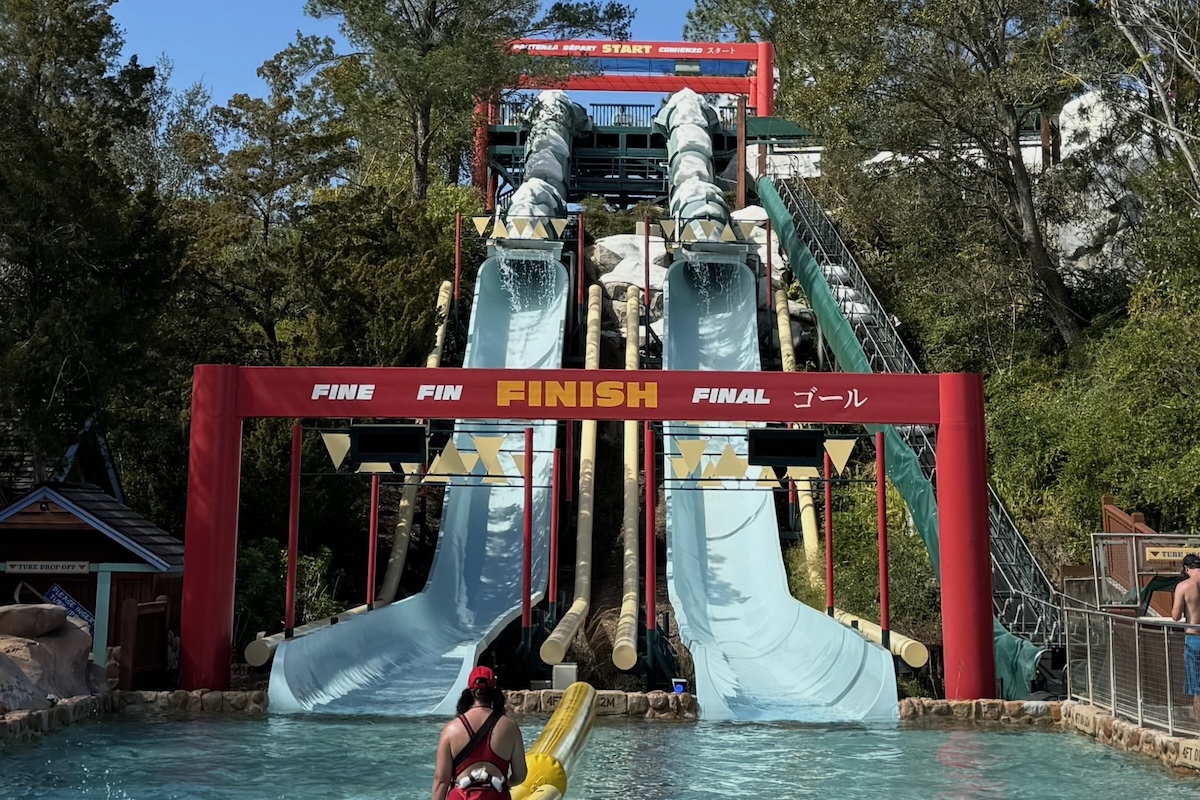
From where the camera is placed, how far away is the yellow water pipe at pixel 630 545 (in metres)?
12.9

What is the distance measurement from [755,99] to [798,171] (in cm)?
863

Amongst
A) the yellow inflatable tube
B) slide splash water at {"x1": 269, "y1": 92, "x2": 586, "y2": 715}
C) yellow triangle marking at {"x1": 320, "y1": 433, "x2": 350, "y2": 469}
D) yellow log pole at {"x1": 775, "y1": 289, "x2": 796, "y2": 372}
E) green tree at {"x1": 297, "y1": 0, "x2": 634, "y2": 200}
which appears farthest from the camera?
green tree at {"x1": 297, "y1": 0, "x2": 634, "y2": 200}

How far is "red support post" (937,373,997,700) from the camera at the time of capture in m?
12.6

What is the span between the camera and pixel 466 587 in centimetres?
1759

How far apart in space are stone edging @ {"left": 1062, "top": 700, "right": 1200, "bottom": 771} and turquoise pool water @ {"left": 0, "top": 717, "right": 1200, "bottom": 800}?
0.14 metres

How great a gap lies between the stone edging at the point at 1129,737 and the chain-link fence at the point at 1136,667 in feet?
0.32

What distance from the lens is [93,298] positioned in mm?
15695

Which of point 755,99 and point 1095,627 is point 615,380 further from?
point 755,99

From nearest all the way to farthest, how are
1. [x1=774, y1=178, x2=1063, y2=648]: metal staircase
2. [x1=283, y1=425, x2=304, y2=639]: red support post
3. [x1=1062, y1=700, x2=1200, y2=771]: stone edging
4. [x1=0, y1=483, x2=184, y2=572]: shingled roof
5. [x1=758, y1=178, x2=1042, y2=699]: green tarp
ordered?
1. [x1=1062, y1=700, x2=1200, y2=771]: stone edging
2. [x1=0, y1=483, x2=184, y2=572]: shingled roof
3. [x1=283, y1=425, x2=304, y2=639]: red support post
4. [x1=758, y1=178, x2=1042, y2=699]: green tarp
5. [x1=774, y1=178, x2=1063, y2=648]: metal staircase

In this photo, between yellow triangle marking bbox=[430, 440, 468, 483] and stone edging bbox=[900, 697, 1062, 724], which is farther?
yellow triangle marking bbox=[430, 440, 468, 483]

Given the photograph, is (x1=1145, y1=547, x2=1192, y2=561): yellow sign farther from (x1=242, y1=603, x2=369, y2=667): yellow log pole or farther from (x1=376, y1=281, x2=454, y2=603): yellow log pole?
(x1=242, y1=603, x2=369, y2=667): yellow log pole

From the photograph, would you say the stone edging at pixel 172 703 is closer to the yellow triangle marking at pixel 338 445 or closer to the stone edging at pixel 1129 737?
the yellow triangle marking at pixel 338 445

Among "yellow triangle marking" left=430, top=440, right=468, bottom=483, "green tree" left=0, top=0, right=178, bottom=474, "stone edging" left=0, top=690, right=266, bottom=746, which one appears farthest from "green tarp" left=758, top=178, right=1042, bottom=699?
"green tree" left=0, top=0, right=178, bottom=474

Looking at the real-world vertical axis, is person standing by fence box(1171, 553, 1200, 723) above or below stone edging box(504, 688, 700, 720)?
above
